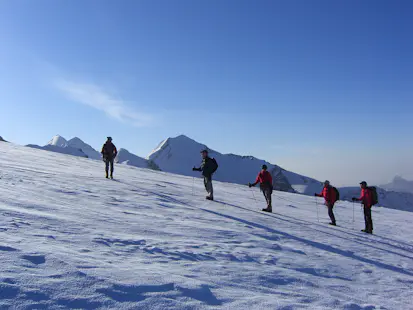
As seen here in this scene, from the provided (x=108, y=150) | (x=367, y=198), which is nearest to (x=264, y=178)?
(x=367, y=198)

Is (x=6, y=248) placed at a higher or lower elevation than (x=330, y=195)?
lower

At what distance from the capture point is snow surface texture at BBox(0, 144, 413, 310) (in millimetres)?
3990

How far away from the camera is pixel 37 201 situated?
8.80m

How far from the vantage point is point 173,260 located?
577cm

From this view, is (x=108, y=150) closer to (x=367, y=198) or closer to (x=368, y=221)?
(x=367, y=198)

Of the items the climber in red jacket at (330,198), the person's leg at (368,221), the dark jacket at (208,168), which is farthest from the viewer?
the dark jacket at (208,168)

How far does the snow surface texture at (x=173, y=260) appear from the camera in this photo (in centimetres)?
399

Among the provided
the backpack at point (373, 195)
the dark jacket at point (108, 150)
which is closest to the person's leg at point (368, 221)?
the backpack at point (373, 195)

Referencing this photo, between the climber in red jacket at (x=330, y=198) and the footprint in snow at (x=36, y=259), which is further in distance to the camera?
the climber in red jacket at (x=330, y=198)

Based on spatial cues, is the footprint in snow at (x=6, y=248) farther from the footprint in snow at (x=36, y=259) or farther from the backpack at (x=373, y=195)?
the backpack at (x=373, y=195)

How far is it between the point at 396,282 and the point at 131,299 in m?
5.99

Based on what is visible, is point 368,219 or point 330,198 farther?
point 330,198

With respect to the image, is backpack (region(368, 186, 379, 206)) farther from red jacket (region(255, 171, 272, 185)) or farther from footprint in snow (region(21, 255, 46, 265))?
footprint in snow (region(21, 255, 46, 265))

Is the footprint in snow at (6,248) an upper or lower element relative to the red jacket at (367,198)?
lower
